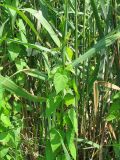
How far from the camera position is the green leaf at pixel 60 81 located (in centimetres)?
107

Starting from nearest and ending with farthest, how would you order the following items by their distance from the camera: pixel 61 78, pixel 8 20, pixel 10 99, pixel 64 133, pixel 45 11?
pixel 61 78
pixel 64 133
pixel 45 11
pixel 8 20
pixel 10 99

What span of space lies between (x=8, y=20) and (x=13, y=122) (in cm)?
39

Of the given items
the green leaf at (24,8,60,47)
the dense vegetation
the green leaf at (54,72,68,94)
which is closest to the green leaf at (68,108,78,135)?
the dense vegetation

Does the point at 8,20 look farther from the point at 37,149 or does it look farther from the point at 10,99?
the point at 37,149

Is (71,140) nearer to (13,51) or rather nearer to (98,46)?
(98,46)

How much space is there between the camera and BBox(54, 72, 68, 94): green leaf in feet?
3.50

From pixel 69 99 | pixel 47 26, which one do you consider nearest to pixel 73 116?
pixel 69 99

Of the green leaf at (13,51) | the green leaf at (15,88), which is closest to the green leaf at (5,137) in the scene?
the green leaf at (15,88)

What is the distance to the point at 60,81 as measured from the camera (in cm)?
107

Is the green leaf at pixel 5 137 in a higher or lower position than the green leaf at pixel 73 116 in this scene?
lower

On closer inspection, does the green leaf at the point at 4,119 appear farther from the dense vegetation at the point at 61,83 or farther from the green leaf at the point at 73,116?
the green leaf at the point at 73,116

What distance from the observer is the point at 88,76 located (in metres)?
1.37

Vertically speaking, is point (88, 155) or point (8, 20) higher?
point (8, 20)

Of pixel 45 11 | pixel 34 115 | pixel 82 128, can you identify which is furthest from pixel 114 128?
pixel 45 11
